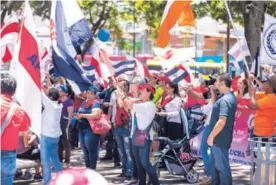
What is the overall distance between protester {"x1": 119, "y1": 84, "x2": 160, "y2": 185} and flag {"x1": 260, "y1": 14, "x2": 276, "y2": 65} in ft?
11.1

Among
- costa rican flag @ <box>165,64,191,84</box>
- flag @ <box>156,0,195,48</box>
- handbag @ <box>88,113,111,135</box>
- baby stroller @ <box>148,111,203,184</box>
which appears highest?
flag @ <box>156,0,195,48</box>

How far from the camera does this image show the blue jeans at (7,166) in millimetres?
6527

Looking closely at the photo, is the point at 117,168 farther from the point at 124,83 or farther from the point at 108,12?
the point at 108,12

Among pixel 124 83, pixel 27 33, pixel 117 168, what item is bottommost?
pixel 117 168

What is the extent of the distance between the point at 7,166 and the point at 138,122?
2.59 m

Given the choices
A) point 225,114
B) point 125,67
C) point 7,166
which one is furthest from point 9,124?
point 125,67

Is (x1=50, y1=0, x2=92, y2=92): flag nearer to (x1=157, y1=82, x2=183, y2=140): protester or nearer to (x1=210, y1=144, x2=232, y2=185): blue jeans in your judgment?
(x1=210, y1=144, x2=232, y2=185): blue jeans

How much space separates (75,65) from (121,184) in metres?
3.02

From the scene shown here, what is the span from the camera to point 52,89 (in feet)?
30.8

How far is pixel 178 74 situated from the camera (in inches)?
441

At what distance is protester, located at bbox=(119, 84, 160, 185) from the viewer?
342 inches

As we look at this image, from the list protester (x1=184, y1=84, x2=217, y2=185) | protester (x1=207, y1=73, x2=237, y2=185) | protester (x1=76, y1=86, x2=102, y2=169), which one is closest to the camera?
protester (x1=207, y1=73, x2=237, y2=185)

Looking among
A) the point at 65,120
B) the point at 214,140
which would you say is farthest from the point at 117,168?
the point at 214,140

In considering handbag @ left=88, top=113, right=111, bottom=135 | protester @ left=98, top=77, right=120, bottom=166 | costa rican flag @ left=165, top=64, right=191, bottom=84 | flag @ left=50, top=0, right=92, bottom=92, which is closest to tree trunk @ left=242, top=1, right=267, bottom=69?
costa rican flag @ left=165, top=64, right=191, bottom=84
